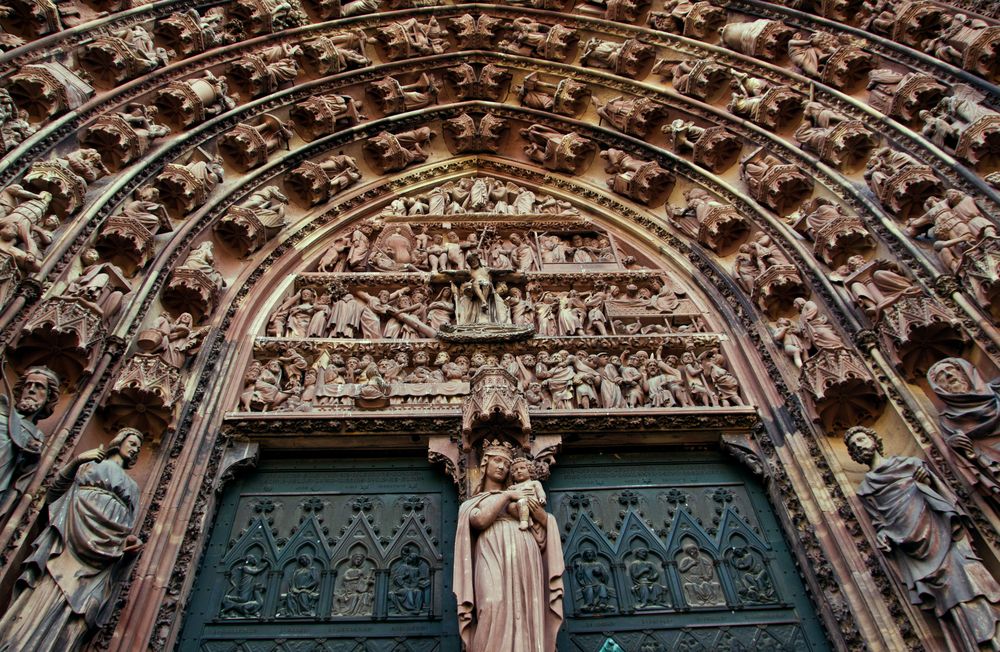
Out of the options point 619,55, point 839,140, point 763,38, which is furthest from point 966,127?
point 619,55

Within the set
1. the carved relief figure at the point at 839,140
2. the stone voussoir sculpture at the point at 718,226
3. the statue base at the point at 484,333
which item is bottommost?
the statue base at the point at 484,333

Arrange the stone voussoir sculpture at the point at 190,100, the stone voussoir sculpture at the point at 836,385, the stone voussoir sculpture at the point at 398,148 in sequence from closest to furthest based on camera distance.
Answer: the stone voussoir sculpture at the point at 836,385 < the stone voussoir sculpture at the point at 190,100 < the stone voussoir sculpture at the point at 398,148

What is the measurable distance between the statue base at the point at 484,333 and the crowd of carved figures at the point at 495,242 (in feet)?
0.44

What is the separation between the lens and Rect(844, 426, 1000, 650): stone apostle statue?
388cm

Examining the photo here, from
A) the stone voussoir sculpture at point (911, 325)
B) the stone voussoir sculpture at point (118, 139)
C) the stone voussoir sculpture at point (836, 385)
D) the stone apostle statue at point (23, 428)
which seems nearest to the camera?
the stone apostle statue at point (23, 428)

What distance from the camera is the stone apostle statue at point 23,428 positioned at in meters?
4.00

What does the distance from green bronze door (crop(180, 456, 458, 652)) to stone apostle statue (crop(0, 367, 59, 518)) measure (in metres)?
1.34

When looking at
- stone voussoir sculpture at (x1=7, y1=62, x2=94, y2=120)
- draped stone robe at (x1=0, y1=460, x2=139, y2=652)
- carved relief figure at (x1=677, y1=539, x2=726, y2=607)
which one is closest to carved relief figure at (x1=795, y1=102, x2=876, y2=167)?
carved relief figure at (x1=677, y1=539, x2=726, y2=607)

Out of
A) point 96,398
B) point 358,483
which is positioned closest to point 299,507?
point 358,483

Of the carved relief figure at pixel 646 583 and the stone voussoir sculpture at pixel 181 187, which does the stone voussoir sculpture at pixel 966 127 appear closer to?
the carved relief figure at pixel 646 583

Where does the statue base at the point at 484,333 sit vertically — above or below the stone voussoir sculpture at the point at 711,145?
below

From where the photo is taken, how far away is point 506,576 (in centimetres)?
401

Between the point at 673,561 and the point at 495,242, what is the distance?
4.50 meters

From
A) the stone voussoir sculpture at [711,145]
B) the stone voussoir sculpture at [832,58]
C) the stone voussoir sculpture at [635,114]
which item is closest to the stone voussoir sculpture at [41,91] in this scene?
the stone voussoir sculpture at [635,114]
